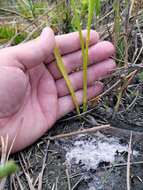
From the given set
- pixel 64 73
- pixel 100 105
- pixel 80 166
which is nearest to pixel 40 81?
pixel 64 73

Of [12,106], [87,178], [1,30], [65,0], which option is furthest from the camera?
[1,30]

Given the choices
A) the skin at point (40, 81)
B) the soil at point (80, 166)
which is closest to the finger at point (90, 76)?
the skin at point (40, 81)

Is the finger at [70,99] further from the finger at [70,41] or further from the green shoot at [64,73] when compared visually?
the finger at [70,41]

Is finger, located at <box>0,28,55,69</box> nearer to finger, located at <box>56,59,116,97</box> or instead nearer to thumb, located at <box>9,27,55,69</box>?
thumb, located at <box>9,27,55,69</box>

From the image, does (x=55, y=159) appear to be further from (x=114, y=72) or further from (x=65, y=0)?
(x=65, y=0)

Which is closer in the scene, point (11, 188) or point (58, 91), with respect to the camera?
point (11, 188)

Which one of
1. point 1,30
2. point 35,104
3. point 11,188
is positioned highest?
point 1,30

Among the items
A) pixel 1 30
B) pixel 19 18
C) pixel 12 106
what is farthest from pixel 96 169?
pixel 19 18
